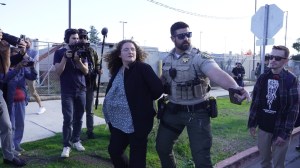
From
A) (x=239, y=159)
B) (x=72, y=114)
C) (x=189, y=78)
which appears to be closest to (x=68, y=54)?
(x=72, y=114)

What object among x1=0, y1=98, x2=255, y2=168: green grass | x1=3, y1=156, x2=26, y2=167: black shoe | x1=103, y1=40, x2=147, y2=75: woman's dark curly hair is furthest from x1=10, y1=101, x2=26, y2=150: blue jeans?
x1=103, y1=40, x2=147, y2=75: woman's dark curly hair

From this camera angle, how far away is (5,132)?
4.33 m

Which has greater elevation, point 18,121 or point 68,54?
point 68,54

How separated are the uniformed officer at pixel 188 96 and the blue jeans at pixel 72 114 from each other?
1.47m

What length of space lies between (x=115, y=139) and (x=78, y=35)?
185 cm

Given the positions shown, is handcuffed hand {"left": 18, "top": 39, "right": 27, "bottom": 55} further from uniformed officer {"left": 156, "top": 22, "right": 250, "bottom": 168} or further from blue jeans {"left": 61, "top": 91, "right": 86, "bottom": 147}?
uniformed officer {"left": 156, "top": 22, "right": 250, "bottom": 168}

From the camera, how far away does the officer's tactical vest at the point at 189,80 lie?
3660mm

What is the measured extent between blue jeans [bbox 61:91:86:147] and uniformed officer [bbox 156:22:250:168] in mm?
1473

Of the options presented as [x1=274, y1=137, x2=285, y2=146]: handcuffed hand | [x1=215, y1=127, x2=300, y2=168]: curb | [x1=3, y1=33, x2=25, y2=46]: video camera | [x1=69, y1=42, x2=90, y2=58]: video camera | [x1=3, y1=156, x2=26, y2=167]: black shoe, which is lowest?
[x1=215, y1=127, x2=300, y2=168]: curb

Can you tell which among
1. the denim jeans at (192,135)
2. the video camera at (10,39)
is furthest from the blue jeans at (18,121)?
the denim jeans at (192,135)

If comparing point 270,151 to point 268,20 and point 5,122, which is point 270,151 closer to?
point 5,122

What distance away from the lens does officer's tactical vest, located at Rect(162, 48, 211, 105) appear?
12.0 feet

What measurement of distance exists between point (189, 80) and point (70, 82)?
73.8 inches

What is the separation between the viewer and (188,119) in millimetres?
3750
